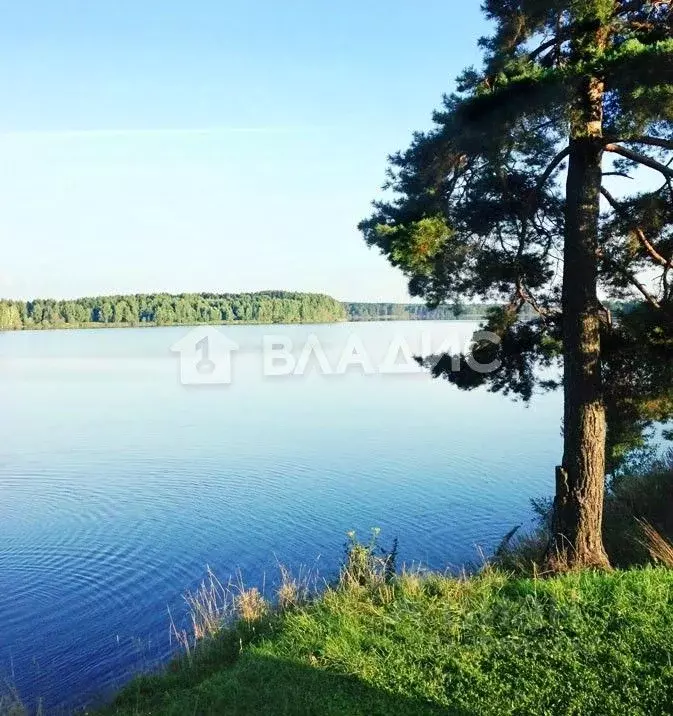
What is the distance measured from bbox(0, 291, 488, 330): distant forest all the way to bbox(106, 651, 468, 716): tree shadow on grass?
11410cm

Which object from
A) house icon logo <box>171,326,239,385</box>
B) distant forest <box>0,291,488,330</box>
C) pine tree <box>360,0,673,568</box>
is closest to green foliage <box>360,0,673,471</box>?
pine tree <box>360,0,673,568</box>

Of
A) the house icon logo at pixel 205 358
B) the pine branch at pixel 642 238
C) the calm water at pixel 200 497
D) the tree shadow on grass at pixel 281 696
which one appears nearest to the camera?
the tree shadow on grass at pixel 281 696

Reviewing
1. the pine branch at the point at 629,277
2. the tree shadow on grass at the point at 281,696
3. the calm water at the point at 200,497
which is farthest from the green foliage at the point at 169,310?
the tree shadow on grass at the point at 281,696

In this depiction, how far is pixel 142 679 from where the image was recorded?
746 cm

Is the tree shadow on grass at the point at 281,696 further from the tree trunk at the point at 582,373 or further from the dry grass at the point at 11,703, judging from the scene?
the tree trunk at the point at 582,373

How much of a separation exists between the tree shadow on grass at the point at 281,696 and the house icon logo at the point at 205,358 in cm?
3986

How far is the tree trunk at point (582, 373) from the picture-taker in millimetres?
7785

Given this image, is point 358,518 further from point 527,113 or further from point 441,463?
point 527,113

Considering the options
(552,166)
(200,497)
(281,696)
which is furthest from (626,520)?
(200,497)

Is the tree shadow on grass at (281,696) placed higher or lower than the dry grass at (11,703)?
higher

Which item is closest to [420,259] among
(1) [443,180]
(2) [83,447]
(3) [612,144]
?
(1) [443,180]

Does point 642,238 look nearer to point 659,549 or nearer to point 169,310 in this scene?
point 659,549

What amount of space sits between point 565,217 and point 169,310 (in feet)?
388

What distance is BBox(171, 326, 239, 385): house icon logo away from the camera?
49.1 meters
